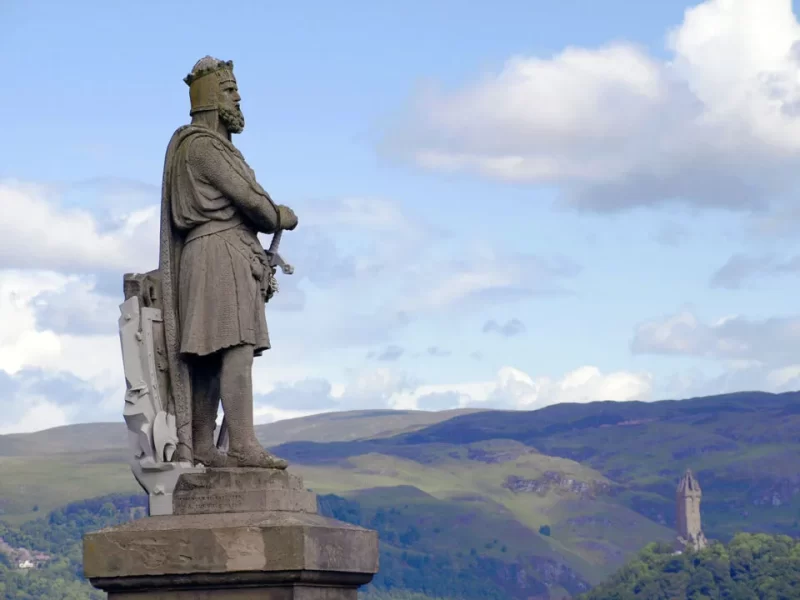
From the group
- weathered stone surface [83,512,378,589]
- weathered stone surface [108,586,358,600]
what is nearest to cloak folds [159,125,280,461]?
weathered stone surface [83,512,378,589]

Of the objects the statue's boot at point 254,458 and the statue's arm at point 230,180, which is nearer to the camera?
the statue's boot at point 254,458

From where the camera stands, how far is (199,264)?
563 inches

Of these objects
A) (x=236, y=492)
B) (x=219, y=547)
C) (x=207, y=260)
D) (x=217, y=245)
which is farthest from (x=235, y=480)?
(x=217, y=245)

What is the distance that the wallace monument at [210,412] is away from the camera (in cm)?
1359

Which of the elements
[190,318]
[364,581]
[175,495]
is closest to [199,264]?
[190,318]

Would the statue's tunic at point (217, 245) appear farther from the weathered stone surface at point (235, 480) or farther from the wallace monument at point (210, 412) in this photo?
the weathered stone surface at point (235, 480)

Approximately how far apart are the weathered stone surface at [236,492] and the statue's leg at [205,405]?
0.43 metres

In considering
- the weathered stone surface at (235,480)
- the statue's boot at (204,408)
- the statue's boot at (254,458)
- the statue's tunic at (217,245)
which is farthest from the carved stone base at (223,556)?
the statue's tunic at (217,245)

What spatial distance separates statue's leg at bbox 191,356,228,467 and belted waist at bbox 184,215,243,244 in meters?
0.90

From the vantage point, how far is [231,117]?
48.4 feet

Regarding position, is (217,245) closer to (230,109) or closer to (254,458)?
(230,109)

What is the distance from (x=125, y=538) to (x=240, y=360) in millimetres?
1515

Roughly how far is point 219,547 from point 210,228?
2.39 meters

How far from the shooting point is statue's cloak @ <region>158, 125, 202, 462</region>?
1431cm
